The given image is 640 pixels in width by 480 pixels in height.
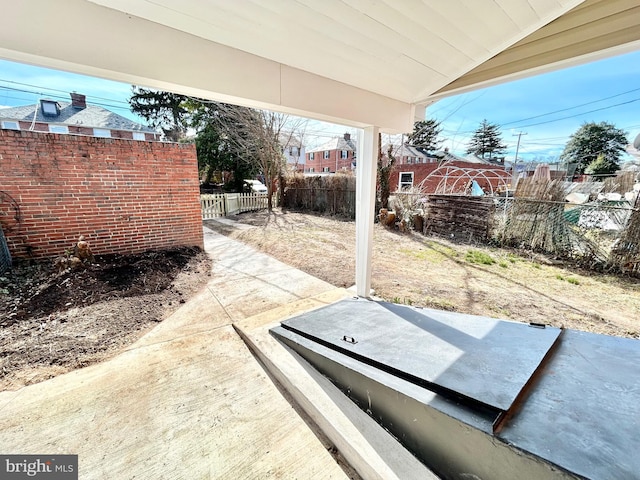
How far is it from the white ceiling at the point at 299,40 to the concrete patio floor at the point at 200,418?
195 centimetres

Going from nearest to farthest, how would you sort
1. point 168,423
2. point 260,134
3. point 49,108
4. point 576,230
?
1. point 168,423
2. point 576,230
3. point 260,134
4. point 49,108

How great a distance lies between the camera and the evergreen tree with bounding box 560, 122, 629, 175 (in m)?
18.4

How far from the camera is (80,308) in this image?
9.46ft

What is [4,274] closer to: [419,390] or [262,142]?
[419,390]

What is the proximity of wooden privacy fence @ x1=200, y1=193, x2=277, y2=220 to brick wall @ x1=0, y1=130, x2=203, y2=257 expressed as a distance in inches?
164

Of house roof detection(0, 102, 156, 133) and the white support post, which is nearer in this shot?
the white support post

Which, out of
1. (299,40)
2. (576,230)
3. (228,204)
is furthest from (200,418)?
(228,204)

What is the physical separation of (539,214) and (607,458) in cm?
560

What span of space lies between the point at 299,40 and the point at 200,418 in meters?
2.43

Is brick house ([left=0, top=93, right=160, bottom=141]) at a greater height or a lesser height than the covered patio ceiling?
greater

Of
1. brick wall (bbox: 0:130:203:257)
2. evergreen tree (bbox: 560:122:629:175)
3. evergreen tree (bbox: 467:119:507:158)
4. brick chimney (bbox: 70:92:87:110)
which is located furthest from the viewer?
evergreen tree (bbox: 467:119:507:158)

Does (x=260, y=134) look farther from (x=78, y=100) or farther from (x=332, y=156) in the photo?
(x=332, y=156)

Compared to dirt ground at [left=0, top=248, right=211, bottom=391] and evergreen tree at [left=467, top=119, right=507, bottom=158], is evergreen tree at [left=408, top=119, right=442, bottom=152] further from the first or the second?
dirt ground at [left=0, top=248, right=211, bottom=391]

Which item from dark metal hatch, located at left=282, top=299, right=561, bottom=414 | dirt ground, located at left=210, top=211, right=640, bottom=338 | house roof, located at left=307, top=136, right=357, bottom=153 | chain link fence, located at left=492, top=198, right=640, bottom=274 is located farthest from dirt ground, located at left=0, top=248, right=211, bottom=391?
house roof, located at left=307, top=136, right=357, bottom=153
